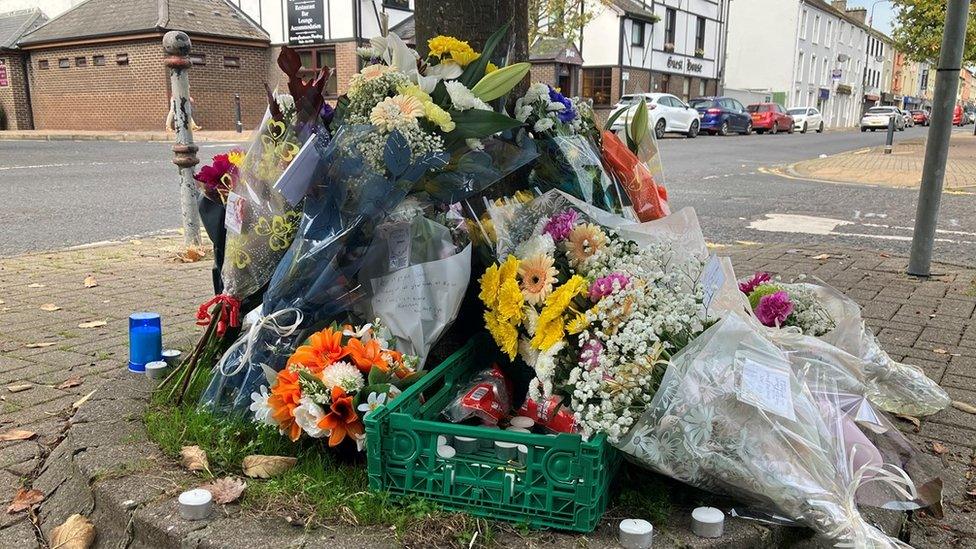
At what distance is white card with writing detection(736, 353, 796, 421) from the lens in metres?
1.95

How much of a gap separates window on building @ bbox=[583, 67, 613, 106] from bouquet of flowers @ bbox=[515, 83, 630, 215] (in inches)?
1188

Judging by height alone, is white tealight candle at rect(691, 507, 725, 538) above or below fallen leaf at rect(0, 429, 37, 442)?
above

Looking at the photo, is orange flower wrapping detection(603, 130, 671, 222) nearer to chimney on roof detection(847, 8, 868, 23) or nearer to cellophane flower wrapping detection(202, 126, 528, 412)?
cellophane flower wrapping detection(202, 126, 528, 412)

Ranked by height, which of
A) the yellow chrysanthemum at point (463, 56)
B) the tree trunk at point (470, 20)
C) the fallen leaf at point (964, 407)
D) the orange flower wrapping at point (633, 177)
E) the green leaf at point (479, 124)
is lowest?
the fallen leaf at point (964, 407)

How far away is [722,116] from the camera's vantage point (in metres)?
29.9

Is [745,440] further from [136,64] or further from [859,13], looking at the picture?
[859,13]

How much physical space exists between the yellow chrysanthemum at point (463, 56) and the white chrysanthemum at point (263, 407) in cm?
125

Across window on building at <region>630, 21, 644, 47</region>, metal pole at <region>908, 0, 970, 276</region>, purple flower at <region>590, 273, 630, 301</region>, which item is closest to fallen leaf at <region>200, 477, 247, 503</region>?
purple flower at <region>590, 273, 630, 301</region>

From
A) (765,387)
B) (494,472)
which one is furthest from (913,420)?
(494,472)

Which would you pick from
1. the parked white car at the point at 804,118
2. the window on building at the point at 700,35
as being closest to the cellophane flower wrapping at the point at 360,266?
the window on building at the point at 700,35

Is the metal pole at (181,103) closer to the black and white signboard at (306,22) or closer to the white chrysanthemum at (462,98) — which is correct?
the white chrysanthemum at (462,98)

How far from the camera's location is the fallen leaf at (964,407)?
3.02 metres

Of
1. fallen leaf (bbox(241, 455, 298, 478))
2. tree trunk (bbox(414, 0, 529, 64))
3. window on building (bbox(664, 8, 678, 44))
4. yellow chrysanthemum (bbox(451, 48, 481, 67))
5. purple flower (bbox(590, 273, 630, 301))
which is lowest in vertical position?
fallen leaf (bbox(241, 455, 298, 478))

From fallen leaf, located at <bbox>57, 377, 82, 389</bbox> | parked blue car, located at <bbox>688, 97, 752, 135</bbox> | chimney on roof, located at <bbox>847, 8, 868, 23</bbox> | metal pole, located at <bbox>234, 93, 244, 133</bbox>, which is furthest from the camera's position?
chimney on roof, located at <bbox>847, 8, 868, 23</bbox>
